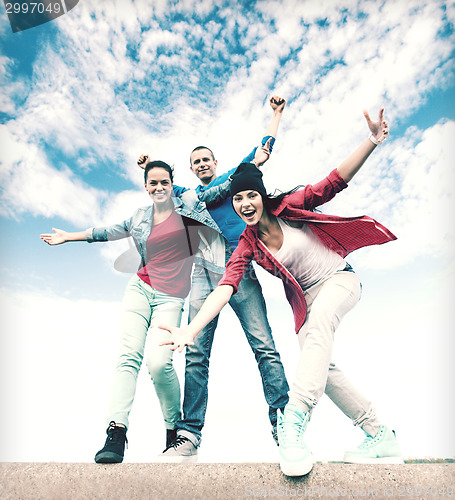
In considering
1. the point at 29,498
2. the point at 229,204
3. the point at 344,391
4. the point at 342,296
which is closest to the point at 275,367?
the point at 344,391

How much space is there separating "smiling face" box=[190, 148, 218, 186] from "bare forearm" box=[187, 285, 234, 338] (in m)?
1.65

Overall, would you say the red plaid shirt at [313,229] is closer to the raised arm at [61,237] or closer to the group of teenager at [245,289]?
the group of teenager at [245,289]

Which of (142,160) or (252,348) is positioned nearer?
(252,348)

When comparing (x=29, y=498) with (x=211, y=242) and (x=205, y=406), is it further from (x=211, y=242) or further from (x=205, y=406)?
(x=211, y=242)

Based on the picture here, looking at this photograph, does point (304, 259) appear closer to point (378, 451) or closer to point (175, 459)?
point (378, 451)

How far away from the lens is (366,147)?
286cm

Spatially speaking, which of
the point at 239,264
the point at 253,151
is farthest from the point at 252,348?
the point at 253,151

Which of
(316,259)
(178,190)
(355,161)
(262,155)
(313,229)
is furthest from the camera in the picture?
(178,190)

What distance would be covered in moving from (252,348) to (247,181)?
1.44 m

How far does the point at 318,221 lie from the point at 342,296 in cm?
62

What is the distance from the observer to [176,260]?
3.61m

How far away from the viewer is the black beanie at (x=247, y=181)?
3.03 meters

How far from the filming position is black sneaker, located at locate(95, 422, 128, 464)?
8.68ft

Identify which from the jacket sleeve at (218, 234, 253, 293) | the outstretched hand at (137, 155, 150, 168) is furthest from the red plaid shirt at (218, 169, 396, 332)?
the outstretched hand at (137, 155, 150, 168)
